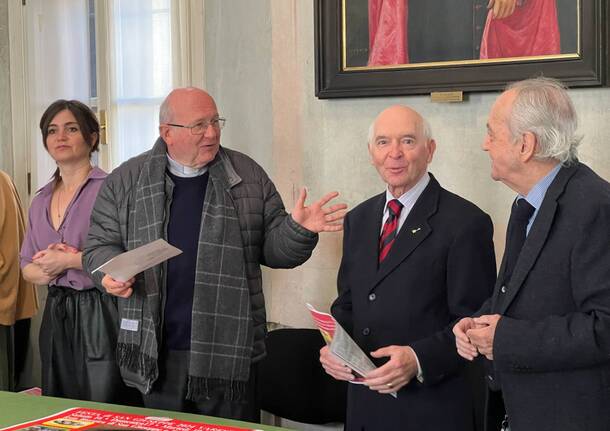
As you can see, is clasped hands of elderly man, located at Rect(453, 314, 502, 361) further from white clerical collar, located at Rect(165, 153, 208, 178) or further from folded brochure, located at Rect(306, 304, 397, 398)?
white clerical collar, located at Rect(165, 153, 208, 178)

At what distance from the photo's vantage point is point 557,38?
371 cm

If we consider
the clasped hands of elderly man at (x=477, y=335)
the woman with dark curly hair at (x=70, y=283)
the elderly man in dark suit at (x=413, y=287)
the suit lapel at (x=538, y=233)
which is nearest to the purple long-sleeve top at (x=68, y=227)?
the woman with dark curly hair at (x=70, y=283)

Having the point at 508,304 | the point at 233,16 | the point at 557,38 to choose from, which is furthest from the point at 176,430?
the point at 233,16

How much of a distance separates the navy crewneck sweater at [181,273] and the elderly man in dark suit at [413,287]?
2.28 ft

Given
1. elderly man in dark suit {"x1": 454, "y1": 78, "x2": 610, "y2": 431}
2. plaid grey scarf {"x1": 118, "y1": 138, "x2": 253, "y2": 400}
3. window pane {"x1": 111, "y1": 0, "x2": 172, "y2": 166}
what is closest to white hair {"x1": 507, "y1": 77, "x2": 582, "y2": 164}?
elderly man in dark suit {"x1": 454, "y1": 78, "x2": 610, "y2": 431}

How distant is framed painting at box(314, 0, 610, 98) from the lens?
3670 millimetres

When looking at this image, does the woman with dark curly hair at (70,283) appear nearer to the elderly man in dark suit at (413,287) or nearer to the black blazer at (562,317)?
the elderly man in dark suit at (413,287)

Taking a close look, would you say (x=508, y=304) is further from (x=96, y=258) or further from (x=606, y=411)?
(x=96, y=258)

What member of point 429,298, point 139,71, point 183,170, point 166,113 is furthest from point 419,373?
Result: point 139,71

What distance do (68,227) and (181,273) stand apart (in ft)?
2.79

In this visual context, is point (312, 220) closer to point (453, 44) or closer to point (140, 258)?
point (140, 258)

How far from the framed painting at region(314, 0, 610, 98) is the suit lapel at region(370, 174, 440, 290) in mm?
1083

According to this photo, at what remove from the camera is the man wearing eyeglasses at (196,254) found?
11.1 ft

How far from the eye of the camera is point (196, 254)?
346 cm
